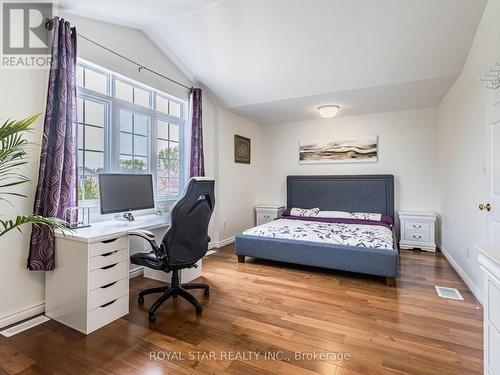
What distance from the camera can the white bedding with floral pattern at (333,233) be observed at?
3113mm

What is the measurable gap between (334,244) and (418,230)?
2001 millimetres

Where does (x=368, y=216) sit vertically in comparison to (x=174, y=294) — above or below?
above

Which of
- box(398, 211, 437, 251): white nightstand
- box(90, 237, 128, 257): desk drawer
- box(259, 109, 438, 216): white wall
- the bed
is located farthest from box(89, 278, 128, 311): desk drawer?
box(398, 211, 437, 251): white nightstand

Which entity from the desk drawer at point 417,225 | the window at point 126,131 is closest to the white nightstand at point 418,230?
the desk drawer at point 417,225

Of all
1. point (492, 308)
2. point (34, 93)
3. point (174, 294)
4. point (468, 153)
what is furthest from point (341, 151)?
point (34, 93)

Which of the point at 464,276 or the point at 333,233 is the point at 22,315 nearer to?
the point at 333,233

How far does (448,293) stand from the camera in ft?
8.61

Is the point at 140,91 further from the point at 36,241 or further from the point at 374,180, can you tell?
the point at 374,180

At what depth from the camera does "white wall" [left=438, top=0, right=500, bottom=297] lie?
2.34 m

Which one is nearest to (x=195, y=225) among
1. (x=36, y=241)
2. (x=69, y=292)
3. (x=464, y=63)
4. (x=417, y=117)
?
(x=69, y=292)

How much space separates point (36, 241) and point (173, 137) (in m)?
2.16

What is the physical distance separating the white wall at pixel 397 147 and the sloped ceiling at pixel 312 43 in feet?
1.97

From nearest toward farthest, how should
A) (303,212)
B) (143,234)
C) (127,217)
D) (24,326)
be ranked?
(24,326) < (143,234) < (127,217) < (303,212)

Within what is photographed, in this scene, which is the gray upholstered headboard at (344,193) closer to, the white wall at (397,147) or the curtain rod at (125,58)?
the white wall at (397,147)
